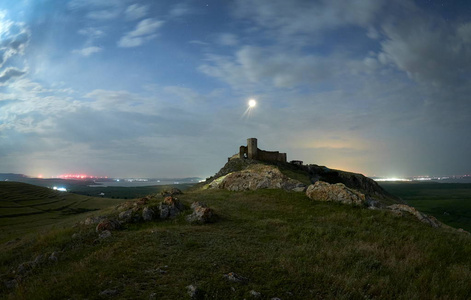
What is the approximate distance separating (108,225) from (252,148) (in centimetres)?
3869

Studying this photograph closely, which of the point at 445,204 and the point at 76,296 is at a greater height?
the point at 76,296

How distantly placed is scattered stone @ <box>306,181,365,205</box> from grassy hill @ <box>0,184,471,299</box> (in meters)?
3.23

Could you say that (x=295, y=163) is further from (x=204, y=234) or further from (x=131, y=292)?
(x=131, y=292)

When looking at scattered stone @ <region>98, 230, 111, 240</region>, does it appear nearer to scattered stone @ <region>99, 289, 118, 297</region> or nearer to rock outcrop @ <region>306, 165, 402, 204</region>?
scattered stone @ <region>99, 289, 118, 297</region>

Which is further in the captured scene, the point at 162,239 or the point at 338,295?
the point at 162,239

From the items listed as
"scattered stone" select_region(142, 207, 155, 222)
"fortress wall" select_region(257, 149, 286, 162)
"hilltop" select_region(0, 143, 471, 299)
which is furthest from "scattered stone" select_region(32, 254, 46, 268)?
"fortress wall" select_region(257, 149, 286, 162)

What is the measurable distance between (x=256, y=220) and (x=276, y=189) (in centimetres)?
981

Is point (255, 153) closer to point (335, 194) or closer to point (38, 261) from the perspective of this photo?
point (335, 194)

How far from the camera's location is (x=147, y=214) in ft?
58.8

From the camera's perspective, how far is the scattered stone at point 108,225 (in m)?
15.2

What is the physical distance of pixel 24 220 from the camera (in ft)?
220

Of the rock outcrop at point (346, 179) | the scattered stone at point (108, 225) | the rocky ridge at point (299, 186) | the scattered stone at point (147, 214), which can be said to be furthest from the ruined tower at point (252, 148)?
the scattered stone at point (108, 225)

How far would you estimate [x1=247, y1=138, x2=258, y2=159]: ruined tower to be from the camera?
51.8 meters

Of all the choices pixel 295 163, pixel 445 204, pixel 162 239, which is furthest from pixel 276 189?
pixel 445 204
